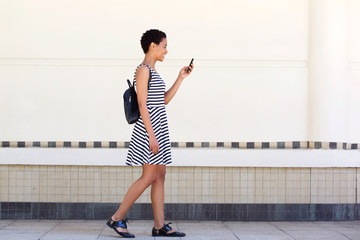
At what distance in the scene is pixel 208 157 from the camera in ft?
22.4

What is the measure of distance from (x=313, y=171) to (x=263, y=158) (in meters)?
0.59

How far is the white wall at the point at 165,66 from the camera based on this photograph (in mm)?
6902

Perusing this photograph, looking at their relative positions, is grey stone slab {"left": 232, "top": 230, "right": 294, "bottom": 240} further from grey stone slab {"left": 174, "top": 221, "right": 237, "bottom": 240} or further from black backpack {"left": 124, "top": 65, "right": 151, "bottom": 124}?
black backpack {"left": 124, "top": 65, "right": 151, "bottom": 124}

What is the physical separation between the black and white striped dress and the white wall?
131 centimetres

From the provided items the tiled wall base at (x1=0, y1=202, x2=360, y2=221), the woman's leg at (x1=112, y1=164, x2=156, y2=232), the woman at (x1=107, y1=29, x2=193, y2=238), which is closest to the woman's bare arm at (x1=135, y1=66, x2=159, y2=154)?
the woman at (x1=107, y1=29, x2=193, y2=238)

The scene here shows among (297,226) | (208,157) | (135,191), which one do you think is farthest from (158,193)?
(297,226)

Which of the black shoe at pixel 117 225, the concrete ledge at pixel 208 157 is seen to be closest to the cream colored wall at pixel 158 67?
the concrete ledge at pixel 208 157

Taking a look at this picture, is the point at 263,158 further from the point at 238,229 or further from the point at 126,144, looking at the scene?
the point at 126,144

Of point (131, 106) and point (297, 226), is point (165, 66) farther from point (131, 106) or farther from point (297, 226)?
point (297, 226)

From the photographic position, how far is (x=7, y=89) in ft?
22.6

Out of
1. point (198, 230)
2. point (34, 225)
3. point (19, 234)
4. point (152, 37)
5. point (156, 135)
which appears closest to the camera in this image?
point (156, 135)

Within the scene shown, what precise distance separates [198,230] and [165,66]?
1882 mm

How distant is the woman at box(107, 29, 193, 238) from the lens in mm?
5477

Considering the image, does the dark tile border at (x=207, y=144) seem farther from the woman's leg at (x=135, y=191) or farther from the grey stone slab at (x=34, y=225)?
the woman's leg at (x=135, y=191)
